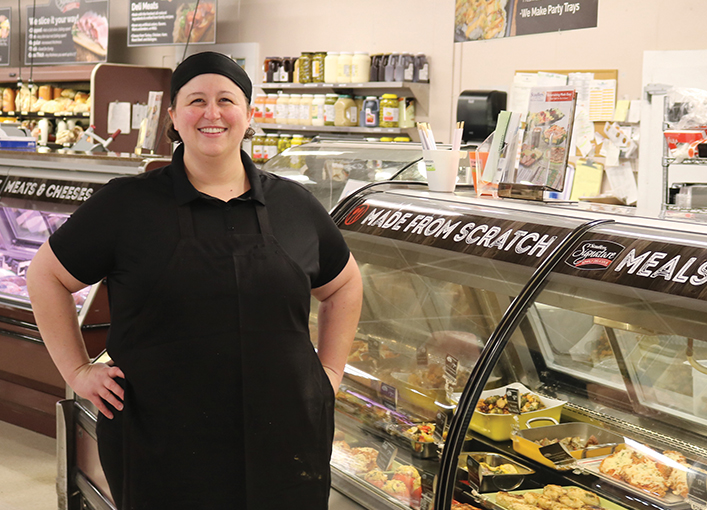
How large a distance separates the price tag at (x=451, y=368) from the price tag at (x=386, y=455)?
0.26m

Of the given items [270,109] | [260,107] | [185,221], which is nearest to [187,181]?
[185,221]

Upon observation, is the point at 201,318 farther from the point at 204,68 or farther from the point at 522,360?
the point at 522,360

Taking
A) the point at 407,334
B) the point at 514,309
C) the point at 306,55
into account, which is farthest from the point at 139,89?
the point at 514,309

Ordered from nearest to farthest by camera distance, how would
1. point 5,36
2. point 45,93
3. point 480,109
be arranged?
point 480,109 → point 45,93 → point 5,36

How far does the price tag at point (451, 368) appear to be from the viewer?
1.94m

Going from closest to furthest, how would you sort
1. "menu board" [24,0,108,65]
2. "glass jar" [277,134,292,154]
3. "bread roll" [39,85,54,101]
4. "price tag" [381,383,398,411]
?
"price tag" [381,383,398,411], "glass jar" [277,134,292,154], "menu board" [24,0,108,65], "bread roll" [39,85,54,101]

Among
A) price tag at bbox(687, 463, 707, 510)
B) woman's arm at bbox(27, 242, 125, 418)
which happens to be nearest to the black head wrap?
woman's arm at bbox(27, 242, 125, 418)

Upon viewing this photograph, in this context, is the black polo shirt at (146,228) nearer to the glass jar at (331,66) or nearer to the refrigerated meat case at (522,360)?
the refrigerated meat case at (522,360)

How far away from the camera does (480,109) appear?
3.57m

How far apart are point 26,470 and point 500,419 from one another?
99.8 inches

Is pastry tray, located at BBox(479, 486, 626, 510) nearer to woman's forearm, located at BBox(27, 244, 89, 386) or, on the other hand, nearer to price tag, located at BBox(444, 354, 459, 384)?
price tag, located at BBox(444, 354, 459, 384)

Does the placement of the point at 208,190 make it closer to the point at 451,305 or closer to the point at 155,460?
the point at 155,460

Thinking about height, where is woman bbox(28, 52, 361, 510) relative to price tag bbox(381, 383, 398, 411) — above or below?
above
